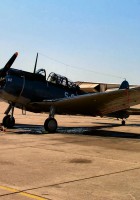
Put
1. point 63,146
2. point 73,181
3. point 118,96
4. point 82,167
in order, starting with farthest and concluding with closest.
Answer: point 118,96, point 63,146, point 82,167, point 73,181

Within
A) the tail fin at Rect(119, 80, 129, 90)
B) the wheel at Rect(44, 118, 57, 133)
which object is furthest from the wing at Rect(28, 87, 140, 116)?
the wheel at Rect(44, 118, 57, 133)

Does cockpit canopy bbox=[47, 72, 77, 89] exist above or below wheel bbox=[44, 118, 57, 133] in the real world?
above

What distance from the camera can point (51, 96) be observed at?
15.4 metres

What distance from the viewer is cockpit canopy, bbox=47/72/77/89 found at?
15.7 meters

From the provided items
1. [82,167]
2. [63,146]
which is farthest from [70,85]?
[82,167]

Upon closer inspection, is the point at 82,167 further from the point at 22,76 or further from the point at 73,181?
the point at 22,76

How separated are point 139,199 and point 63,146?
543 centimetres

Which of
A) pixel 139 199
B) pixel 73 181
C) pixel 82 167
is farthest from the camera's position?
pixel 82 167

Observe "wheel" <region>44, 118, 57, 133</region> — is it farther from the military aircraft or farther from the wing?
the wing

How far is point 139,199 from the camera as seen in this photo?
449 centimetres

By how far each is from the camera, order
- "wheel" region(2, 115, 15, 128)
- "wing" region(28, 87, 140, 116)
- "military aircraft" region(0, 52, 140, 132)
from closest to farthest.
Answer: "wing" region(28, 87, 140, 116) → "military aircraft" region(0, 52, 140, 132) → "wheel" region(2, 115, 15, 128)

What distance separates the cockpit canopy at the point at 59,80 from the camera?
15.7 metres

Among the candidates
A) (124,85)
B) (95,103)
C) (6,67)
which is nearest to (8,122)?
(6,67)

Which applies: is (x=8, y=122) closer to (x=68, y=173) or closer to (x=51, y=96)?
(x=51, y=96)
